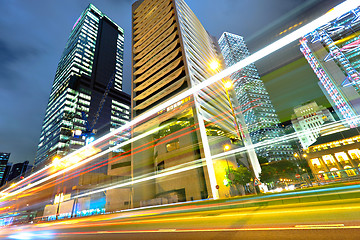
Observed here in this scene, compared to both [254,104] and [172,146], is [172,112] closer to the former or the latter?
[172,146]

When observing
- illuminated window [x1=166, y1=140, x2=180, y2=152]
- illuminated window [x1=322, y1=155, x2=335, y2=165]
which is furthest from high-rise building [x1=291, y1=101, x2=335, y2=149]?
illuminated window [x1=166, y1=140, x2=180, y2=152]

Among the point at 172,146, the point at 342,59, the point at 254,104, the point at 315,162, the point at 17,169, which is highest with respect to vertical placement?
the point at 254,104

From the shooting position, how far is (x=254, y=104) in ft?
450

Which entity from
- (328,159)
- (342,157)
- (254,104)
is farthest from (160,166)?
(254,104)

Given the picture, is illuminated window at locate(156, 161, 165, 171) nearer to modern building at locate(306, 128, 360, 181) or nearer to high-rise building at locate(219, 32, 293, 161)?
modern building at locate(306, 128, 360, 181)

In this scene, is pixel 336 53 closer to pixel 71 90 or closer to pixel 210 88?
pixel 210 88

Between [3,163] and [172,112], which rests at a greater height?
[3,163]

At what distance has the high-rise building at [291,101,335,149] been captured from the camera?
355 feet

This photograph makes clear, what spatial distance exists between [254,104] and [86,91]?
12441 centimetres

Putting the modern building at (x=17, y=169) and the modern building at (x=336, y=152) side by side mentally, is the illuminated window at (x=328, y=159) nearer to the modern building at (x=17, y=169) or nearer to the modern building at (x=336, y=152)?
the modern building at (x=336, y=152)

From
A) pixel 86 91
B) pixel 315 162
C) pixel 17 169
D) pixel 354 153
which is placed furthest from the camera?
pixel 17 169

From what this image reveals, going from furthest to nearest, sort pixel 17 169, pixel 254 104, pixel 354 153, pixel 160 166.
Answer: pixel 17 169, pixel 254 104, pixel 354 153, pixel 160 166

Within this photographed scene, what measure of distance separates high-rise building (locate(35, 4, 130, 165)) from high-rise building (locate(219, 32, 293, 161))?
89242 mm

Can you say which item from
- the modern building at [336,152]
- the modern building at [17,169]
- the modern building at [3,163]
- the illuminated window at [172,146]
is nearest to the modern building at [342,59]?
the modern building at [336,152]
